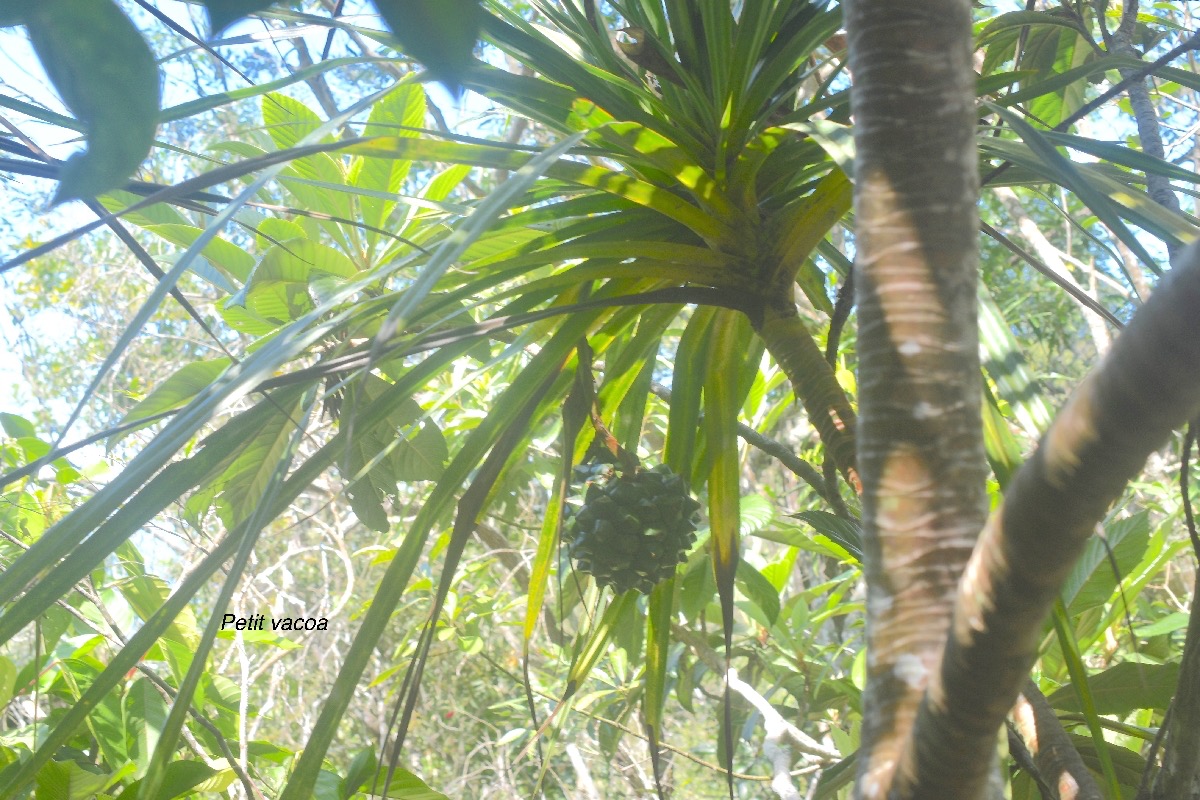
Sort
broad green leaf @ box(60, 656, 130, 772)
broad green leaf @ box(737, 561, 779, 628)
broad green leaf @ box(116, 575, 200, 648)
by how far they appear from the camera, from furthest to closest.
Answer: broad green leaf @ box(737, 561, 779, 628), broad green leaf @ box(116, 575, 200, 648), broad green leaf @ box(60, 656, 130, 772)

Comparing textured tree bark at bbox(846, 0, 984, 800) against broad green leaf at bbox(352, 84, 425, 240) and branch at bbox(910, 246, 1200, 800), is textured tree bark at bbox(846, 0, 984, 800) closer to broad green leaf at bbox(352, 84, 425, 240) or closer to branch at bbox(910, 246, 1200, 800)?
branch at bbox(910, 246, 1200, 800)

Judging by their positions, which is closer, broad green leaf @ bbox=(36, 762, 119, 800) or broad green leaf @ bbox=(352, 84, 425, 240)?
broad green leaf @ bbox=(36, 762, 119, 800)

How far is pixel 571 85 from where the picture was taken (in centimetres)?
71

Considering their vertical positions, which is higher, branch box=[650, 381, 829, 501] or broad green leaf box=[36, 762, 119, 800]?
branch box=[650, 381, 829, 501]

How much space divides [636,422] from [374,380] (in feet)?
1.35

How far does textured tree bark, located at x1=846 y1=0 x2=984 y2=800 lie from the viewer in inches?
14.6

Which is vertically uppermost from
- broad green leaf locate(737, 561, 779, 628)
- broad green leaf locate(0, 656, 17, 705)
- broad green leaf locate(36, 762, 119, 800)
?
broad green leaf locate(737, 561, 779, 628)

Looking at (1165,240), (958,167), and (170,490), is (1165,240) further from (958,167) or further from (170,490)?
(170,490)

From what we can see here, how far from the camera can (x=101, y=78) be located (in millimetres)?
197

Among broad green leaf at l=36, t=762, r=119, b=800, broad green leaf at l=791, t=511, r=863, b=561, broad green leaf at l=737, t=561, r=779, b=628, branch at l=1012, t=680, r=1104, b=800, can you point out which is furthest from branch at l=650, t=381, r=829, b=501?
broad green leaf at l=36, t=762, r=119, b=800

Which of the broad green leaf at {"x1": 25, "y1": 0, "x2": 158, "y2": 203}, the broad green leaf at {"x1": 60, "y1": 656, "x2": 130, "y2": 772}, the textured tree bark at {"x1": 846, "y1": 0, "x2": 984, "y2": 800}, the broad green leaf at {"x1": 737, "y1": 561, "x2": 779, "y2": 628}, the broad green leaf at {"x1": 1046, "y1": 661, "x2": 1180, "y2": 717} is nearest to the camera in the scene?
the broad green leaf at {"x1": 25, "y1": 0, "x2": 158, "y2": 203}

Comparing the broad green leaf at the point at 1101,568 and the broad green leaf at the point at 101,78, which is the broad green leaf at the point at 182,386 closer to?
the broad green leaf at the point at 101,78

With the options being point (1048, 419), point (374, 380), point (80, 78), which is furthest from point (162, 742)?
point (374, 380)

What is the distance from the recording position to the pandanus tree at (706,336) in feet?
0.91
